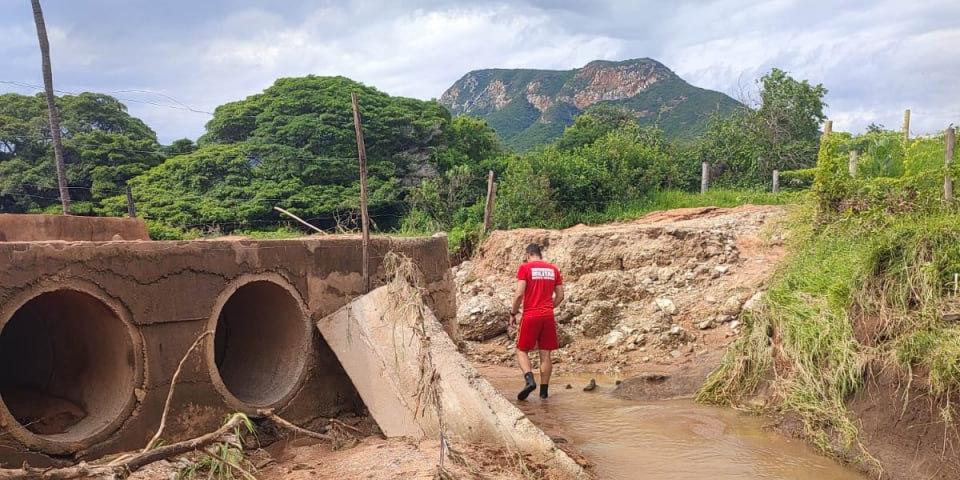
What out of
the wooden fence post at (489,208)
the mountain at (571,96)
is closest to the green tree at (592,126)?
the wooden fence post at (489,208)

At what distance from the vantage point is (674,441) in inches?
240

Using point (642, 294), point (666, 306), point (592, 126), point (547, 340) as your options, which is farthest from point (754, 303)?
point (592, 126)

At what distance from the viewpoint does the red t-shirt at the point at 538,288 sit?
7.46 meters

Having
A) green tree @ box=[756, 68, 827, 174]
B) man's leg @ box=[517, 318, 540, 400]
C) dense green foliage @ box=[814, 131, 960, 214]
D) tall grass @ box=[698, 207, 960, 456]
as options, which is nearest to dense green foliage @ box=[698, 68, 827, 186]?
green tree @ box=[756, 68, 827, 174]

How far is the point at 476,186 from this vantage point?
72.2 feet

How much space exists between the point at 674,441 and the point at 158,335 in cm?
412

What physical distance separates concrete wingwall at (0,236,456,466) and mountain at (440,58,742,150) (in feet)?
143

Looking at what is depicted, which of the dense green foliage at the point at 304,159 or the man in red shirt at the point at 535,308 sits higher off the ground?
the dense green foliage at the point at 304,159

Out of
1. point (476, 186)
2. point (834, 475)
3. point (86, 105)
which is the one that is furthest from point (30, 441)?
point (86, 105)

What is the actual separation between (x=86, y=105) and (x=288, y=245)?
77.3ft

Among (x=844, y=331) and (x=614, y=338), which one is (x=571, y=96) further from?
(x=844, y=331)

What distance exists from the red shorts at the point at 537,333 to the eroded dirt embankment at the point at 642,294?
3.78ft

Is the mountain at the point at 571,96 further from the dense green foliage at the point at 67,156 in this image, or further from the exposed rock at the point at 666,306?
the exposed rock at the point at 666,306

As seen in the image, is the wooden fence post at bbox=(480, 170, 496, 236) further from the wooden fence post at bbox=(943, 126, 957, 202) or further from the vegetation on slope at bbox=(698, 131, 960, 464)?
the wooden fence post at bbox=(943, 126, 957, 202)
